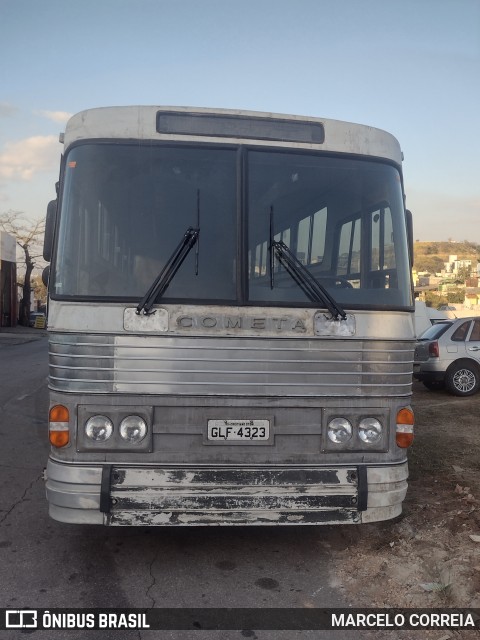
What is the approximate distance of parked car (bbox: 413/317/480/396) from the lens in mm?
13688

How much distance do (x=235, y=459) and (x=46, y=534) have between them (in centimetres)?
203

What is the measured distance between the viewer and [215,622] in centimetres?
397

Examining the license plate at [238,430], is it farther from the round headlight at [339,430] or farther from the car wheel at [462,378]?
the car wheel at [462,378]

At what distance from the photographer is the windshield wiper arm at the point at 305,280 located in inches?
178

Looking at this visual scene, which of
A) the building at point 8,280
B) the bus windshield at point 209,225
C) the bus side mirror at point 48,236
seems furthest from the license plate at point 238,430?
the building at point 8,280

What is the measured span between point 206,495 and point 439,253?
135798 mm

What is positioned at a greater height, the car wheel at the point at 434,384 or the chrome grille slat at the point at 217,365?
the chrome grille slat at the point at 217,365

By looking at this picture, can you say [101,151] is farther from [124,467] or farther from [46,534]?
[46,534]

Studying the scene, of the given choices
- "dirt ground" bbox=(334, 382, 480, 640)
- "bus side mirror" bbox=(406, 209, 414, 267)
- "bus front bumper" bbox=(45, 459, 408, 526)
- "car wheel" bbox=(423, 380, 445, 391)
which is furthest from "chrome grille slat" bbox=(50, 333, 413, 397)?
"car wheel" bbox=(423, 380, 445, 391)

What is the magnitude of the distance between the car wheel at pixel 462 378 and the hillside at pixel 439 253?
103m

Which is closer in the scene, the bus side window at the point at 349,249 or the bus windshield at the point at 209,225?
the bus windshield at the point at 209,225

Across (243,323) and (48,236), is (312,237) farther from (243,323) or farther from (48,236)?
(48,236)

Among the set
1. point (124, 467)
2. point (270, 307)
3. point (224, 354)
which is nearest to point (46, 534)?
point (124, 467)

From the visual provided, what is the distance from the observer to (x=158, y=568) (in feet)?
15.6
